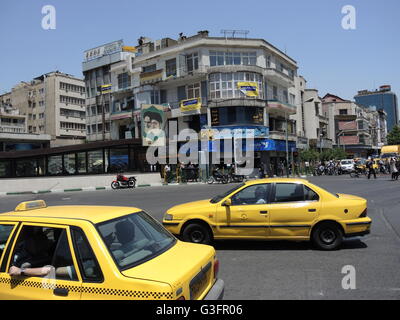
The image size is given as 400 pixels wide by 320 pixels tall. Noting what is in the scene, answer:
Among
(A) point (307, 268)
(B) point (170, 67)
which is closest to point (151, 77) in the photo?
(B) point (170, 67)

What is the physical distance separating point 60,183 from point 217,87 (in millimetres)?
19082

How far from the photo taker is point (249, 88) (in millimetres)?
38531

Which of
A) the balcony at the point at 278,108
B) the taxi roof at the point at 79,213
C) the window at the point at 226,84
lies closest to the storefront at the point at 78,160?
the window at the point at 226,84

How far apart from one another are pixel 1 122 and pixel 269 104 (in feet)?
190

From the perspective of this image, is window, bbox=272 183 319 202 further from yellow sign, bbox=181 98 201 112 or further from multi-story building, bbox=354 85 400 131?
multi-story building, bbox=354 85 400 131

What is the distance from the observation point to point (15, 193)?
26.3 metres

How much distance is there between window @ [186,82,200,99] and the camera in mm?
40644

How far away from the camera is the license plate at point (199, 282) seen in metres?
3.18

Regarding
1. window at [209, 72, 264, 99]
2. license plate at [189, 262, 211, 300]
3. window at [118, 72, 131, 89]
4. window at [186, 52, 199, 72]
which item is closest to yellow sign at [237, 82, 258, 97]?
window at [209, 72, 264, 99]

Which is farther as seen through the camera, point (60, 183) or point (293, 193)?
point (60, 183)

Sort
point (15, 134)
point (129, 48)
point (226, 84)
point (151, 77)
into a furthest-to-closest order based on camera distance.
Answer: point (15, 134)
point (129, 48)
point (151, 77)
point (226, 84)

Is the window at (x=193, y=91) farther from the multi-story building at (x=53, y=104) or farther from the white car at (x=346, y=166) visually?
the multi-story building at (x=53, y=104)

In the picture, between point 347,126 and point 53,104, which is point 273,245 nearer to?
point 53,104

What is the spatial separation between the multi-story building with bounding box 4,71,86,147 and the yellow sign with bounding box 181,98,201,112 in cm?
4059
